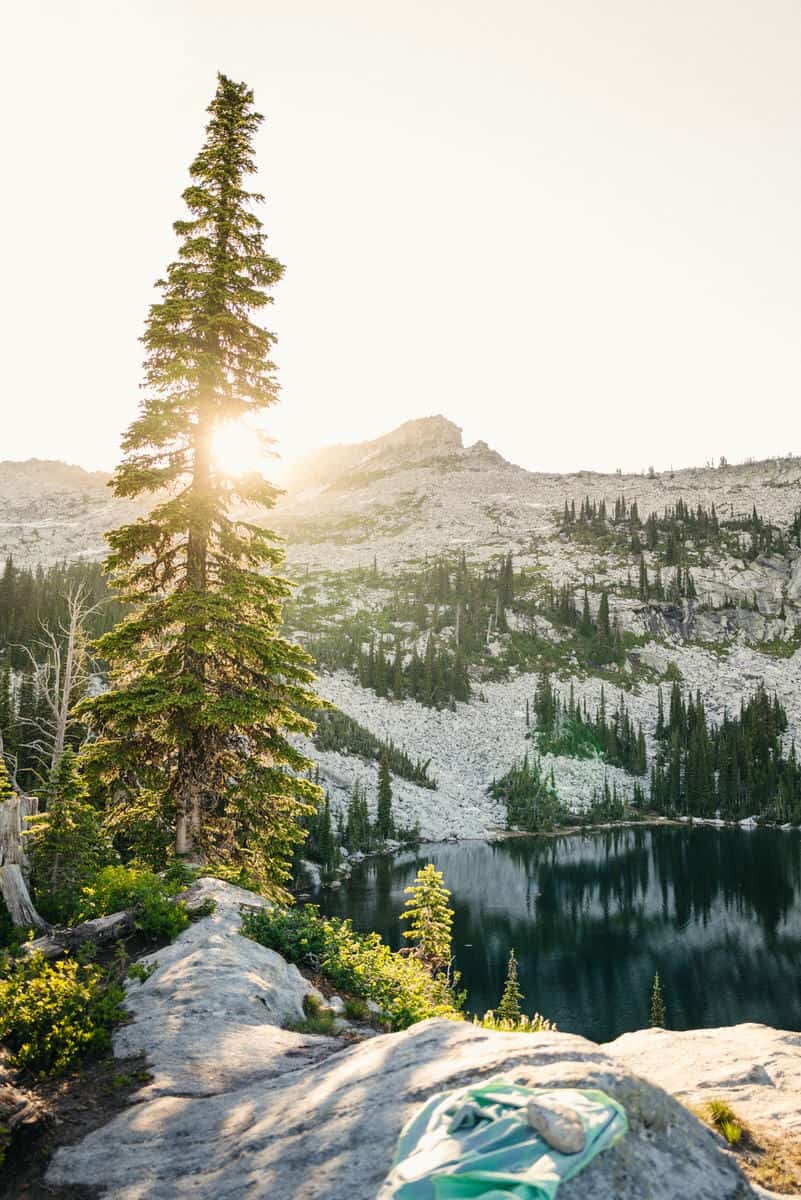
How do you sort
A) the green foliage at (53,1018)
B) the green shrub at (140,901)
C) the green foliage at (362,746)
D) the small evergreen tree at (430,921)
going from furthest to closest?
the green foliage at (362,746), the small evergreen tree at (430,921), the green shrub at (140,901), the green foliage at (53,1018)

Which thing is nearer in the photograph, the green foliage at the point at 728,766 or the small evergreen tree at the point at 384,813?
the small evergreen tree at the point at 384,813

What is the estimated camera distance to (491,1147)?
4133 millimetres

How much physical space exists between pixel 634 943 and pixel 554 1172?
200 ft

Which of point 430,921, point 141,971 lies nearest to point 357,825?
point 430,921

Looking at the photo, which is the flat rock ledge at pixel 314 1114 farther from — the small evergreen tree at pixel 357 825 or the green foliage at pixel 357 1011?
the small evergreen tree at pixel 357 825

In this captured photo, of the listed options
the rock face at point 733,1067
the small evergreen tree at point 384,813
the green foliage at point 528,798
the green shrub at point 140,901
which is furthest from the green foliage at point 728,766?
the rock face at point 733,1067

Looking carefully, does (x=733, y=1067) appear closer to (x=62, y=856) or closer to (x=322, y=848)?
(x=62, y=856)

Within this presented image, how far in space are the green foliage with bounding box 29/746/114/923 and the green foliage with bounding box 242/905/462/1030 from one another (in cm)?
449

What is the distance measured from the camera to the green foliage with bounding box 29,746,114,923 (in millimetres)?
14266

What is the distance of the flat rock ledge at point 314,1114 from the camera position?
4.48 m

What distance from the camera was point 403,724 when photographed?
446 ft

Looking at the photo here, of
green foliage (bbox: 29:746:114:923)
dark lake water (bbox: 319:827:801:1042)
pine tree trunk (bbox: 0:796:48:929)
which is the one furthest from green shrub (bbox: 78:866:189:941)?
dark lake water (bbox: 319:827:801:1042)

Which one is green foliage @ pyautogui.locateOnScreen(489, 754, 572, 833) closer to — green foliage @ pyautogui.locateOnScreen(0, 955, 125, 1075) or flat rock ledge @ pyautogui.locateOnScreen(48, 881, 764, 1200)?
green foliage @ pyautogui.locateOnScreen(0, 955, 125, 1075)

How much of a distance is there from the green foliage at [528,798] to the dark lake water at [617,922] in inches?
423
